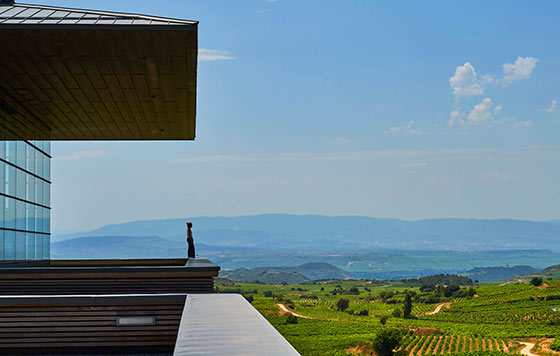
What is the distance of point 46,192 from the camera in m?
20.8

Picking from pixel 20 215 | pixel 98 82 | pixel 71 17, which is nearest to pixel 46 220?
pixel 20 215

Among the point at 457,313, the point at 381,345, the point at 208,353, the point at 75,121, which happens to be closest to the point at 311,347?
the point at 381,345

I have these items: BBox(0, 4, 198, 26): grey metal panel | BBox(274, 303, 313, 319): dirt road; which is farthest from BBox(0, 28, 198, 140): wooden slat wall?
BBox(274, 303, 313, 319): dirt road

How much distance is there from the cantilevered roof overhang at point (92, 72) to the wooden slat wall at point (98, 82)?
0.06 ft

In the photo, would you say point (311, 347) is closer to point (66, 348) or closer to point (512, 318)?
point (512, 318)

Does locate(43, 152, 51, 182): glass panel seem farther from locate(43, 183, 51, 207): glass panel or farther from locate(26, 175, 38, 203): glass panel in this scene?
locate(26, 175, 38, 203): glass panel

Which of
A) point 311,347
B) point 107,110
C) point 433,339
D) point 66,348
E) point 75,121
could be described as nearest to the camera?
point 66,348

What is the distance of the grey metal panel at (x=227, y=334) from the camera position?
3765mm

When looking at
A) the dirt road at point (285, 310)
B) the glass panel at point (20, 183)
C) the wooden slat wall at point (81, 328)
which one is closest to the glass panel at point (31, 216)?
the glass panel at point (20, 183)

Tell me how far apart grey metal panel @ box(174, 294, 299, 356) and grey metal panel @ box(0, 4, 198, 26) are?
5.99m

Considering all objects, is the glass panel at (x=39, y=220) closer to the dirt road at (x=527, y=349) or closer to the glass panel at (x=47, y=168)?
the glass panel at (x=47, y=168)

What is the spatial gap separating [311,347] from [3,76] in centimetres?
10537

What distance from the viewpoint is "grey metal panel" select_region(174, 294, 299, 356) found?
3765mm

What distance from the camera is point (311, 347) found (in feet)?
375
